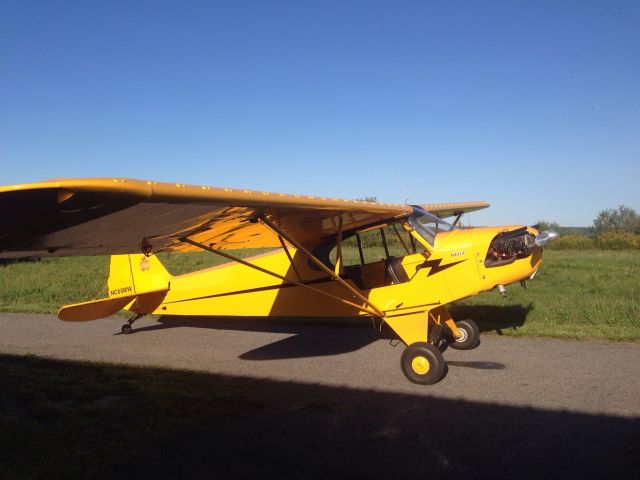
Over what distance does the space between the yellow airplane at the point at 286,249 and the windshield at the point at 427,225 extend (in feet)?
0.07

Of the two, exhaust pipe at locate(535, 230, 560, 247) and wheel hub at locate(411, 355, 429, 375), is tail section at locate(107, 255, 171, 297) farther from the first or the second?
exhaust pipe at locate(535, 230, 560, 247)

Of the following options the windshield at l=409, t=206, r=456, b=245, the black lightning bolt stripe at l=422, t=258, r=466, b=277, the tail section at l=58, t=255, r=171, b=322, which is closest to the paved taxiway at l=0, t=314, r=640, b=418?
the tail section at l=58, t=255, r=171, b=322

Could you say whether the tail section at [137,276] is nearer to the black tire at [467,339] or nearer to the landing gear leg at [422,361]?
the landing gear leg at [422,361]

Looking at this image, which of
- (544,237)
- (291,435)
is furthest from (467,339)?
(291,435)

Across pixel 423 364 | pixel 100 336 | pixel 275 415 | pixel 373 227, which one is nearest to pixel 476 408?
pixel 423 364

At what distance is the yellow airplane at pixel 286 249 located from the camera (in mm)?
3742

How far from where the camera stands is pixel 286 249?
6.70 m

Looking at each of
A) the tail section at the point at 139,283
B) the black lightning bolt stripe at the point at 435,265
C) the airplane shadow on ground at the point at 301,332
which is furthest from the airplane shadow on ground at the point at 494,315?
the tail section at the point at 139,283

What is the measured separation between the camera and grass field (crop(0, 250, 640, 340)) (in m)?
8.58

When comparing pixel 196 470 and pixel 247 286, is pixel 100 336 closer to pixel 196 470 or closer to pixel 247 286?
pixel 247 286

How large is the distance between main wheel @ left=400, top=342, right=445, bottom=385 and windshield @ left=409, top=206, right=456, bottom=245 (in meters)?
1.59

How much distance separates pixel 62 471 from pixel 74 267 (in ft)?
63.9

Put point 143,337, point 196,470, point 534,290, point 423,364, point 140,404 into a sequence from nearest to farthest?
1. point 196,470
2. point 140,404
3. point 423,364
4. point 143,337
5. point 534,290

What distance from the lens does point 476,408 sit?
4.74 m
